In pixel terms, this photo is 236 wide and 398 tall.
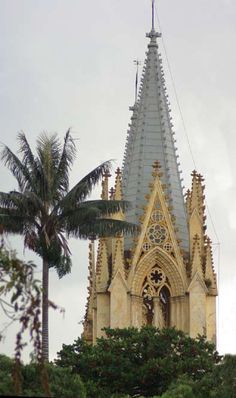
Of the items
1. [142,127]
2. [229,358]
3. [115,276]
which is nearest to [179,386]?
[229,358]

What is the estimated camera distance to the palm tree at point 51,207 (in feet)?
136

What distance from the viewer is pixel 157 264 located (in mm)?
70062

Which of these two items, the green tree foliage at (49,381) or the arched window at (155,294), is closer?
the green tree foliage at (49,381)

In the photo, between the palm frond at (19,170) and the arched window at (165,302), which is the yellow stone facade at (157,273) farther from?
the palm frond at (19,170)

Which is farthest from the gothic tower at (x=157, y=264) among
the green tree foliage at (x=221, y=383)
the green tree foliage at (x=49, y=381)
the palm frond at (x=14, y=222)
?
the palm frond at (x=14, y=222)

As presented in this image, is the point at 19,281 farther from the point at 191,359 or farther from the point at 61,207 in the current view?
the point at 191,359

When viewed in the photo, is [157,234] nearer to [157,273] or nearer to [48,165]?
[157,273]

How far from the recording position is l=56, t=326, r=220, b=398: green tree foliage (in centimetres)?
5094

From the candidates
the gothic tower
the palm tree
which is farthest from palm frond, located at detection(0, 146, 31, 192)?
the gothic tower

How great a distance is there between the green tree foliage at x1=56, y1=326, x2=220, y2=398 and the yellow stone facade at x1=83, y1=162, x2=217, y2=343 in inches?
569

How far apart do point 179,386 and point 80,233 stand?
561 centimetres

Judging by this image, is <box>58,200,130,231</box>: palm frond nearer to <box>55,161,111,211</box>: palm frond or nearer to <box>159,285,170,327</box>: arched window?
<box>55,161,111,211</box>: palm frond

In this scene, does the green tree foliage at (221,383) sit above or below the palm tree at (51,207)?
below

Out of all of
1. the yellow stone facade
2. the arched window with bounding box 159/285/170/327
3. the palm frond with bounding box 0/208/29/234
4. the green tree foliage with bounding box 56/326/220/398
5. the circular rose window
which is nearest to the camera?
the palm frond with bounding box 0/208/29/234
